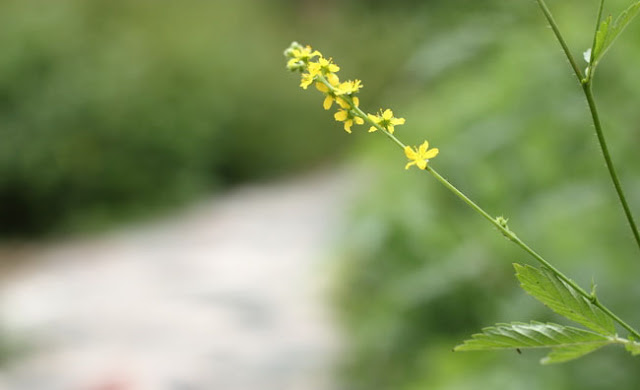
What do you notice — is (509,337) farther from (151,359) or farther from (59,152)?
(59,152)

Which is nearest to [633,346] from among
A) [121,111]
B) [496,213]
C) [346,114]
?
[346,114]

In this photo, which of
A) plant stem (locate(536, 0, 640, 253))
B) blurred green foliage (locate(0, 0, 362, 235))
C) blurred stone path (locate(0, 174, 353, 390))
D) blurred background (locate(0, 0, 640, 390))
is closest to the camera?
plant stem (locate(536, 0, 640, 253))

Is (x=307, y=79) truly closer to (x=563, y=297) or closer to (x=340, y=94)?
(x=340, y=94)

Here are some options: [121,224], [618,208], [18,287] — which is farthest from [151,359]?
[121,224]

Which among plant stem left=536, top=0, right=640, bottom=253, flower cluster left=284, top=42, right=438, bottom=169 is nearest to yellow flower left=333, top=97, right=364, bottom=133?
flower cluster left=284, top=42, right=438, bottom=169

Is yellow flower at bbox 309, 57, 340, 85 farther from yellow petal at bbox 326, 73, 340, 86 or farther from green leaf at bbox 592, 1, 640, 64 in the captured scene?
green leaf at bbox 592, 1, 640, 64
